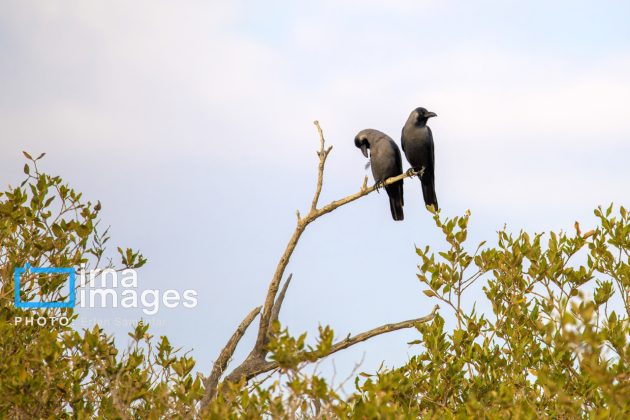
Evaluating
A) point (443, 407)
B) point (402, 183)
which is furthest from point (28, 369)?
point (402, 183)

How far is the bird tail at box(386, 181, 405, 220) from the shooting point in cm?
1416

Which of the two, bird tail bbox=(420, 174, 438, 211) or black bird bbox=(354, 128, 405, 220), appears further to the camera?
bird tail bbox=(420, 174, 438, 211)

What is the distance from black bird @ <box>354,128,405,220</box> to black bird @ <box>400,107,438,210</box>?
0.23m

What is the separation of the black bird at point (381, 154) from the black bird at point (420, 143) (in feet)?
0.75

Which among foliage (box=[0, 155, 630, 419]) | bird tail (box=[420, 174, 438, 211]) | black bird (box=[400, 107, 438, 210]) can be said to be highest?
black bird (box=[400, 107, 438, 210])

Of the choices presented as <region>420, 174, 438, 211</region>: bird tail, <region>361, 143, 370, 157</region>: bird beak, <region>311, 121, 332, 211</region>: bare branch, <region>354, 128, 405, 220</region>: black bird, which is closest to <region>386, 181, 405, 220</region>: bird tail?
<region>354, 128, 405, 220</region>: black bird

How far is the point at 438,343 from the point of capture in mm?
7512

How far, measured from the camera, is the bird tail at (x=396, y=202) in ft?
46.5

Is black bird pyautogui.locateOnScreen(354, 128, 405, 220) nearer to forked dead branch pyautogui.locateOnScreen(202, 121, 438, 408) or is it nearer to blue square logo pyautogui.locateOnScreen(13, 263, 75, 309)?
forked dead branch pyautogui.locateOnScreen(202, 121, 438, 408)

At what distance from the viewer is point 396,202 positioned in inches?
562

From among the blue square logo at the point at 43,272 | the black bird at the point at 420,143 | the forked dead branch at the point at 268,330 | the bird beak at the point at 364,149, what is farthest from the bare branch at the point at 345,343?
the bird beak at the point at 364,149

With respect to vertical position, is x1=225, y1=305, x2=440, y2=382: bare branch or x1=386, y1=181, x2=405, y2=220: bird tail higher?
x1=386, y1=181, x2=405, y2=220: bird tail

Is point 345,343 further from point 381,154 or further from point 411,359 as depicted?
point 381,154

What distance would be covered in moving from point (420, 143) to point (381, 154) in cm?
76
